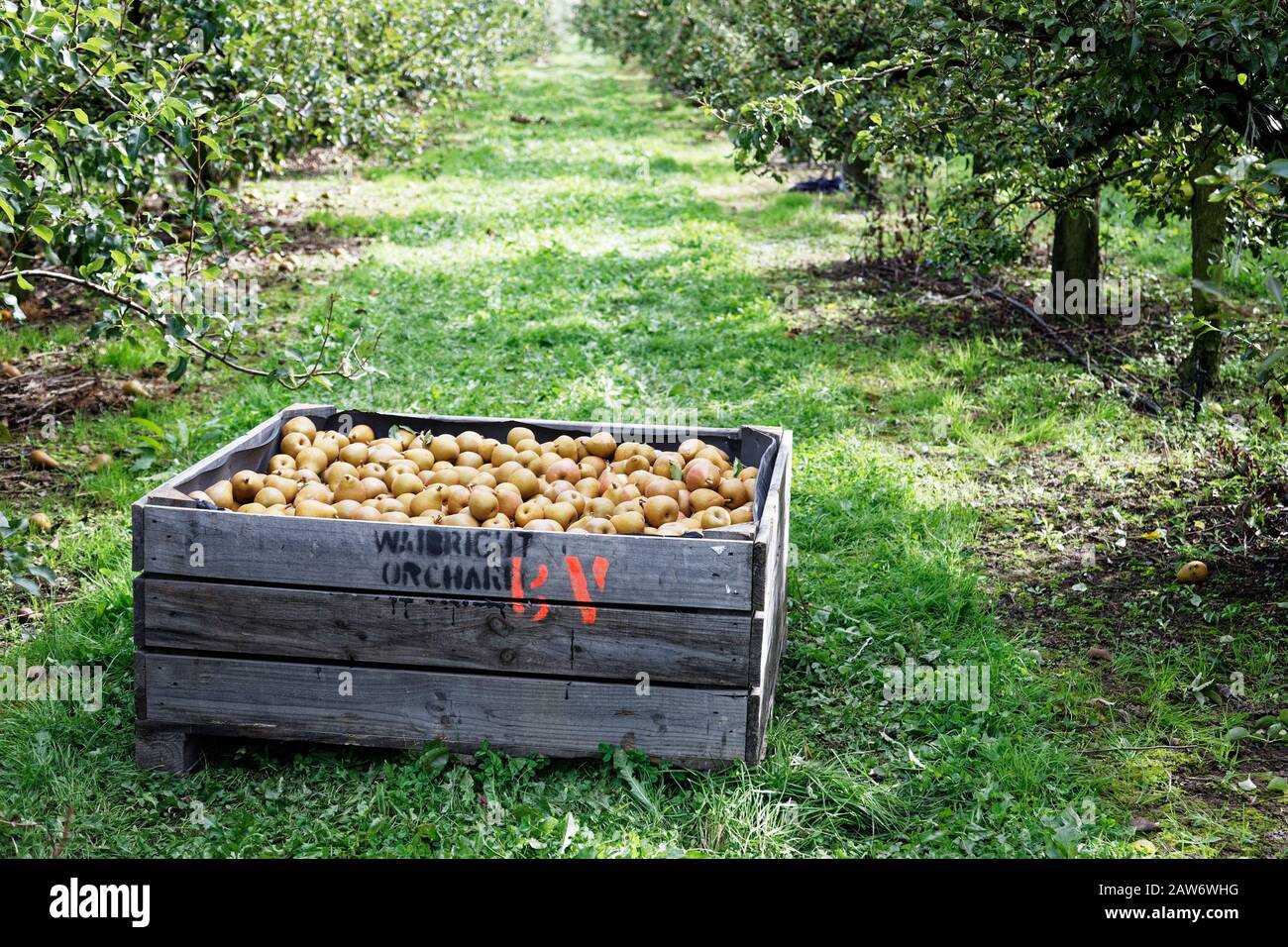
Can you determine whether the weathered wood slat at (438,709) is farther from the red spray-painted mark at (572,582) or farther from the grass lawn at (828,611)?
the red spray-painted mark at (572,582)

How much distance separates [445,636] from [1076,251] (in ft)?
22.8

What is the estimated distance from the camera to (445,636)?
3500 mm

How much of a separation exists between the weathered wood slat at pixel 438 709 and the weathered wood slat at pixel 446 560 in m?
0.27

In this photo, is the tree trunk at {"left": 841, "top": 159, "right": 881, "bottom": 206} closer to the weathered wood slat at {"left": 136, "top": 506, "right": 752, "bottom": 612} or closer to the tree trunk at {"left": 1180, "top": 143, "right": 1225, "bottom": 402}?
the tree trunk at {"left": 1180, "top": 143, "right": 1225, "bottom": 402}

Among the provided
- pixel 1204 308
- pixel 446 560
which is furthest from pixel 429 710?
pixel 1204 308

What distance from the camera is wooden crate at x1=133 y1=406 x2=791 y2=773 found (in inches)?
136

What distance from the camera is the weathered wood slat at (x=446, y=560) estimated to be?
343 cm

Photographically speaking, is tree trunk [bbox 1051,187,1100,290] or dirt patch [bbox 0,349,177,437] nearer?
dirt patch [bbox 0,349,177,437]

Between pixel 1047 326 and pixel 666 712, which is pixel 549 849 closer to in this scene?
pixel 666 712

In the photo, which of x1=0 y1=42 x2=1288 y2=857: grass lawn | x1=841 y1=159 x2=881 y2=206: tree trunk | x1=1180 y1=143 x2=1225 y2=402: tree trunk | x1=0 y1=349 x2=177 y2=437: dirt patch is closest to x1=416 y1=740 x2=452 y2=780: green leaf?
x1=0 y1=42 x2=1288 y2=857: grass lawn

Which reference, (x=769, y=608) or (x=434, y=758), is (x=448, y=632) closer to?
(x=434, y=758)

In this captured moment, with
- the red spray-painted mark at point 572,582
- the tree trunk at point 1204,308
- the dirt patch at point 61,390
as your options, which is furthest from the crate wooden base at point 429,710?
the tree trunk at point 1204,308

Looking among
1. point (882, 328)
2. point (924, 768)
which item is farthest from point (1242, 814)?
point (882, 328)

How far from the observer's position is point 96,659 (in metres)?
4.29
